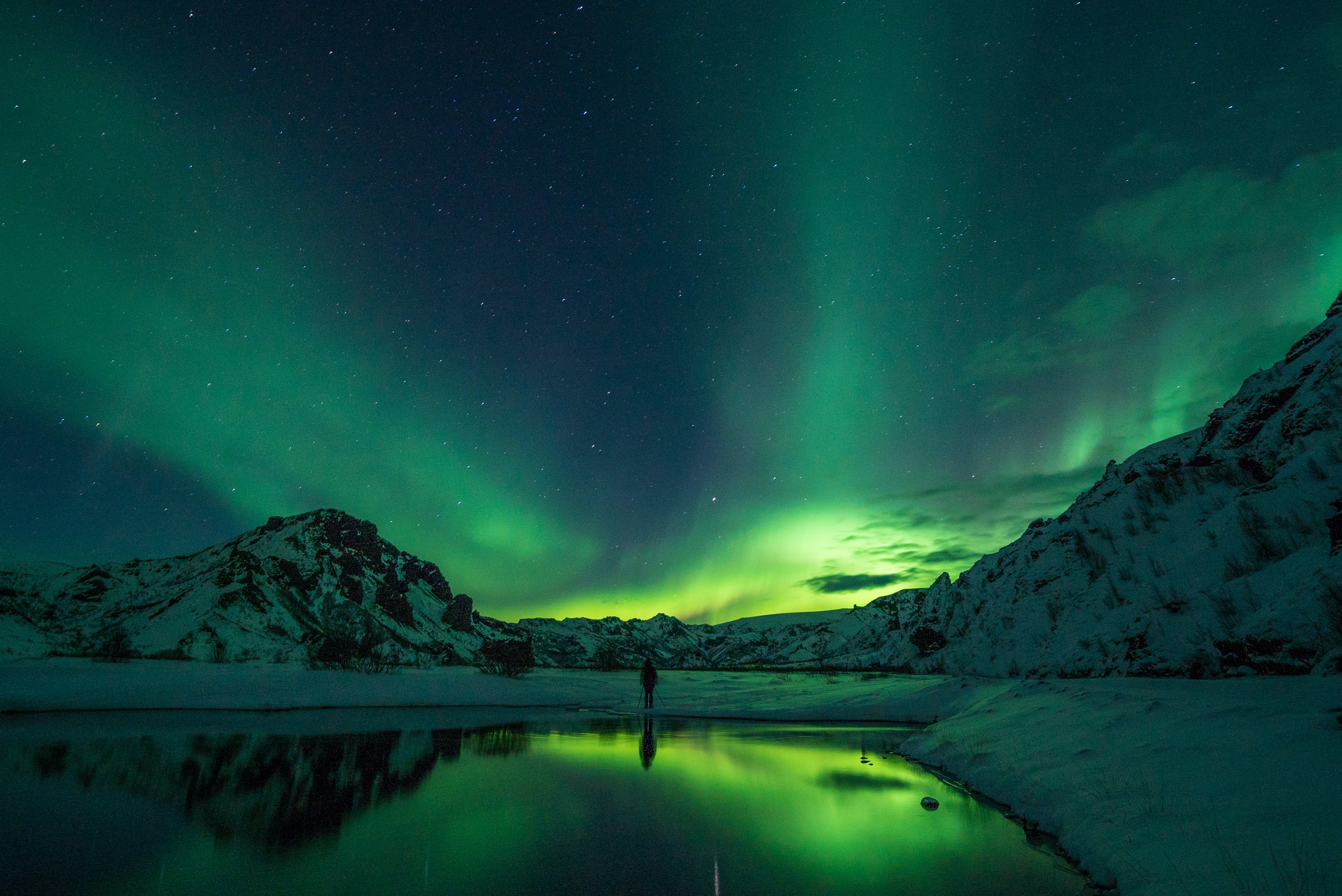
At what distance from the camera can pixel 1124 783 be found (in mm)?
7359

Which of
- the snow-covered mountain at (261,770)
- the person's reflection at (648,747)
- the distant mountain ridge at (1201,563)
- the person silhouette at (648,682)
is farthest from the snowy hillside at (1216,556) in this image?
the person silhouette at (648,682)

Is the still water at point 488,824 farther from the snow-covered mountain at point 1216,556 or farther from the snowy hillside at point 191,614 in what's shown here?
the snowy hillside at point 191,614

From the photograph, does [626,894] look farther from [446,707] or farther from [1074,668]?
[446,707]

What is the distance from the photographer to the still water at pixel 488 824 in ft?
18.1

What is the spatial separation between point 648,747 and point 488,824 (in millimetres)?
8636

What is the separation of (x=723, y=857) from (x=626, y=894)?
1.62 metres

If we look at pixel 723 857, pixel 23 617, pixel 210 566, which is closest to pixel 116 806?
pixel 723 857

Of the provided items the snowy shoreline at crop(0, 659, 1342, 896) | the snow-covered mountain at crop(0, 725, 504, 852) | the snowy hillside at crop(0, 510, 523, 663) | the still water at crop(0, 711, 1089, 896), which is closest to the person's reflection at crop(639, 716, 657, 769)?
the still water at crop(0, 711, 1089, 896)

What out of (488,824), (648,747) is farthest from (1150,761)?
(648,747)

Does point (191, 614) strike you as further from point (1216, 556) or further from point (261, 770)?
point (1216, 556)

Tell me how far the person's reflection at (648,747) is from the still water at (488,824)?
28 centimetres

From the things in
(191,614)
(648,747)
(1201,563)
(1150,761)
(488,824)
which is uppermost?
(191,614)

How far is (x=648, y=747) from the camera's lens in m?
15.2

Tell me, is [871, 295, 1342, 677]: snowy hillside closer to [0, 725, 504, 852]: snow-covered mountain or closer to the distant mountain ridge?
the distant mountain ridge
